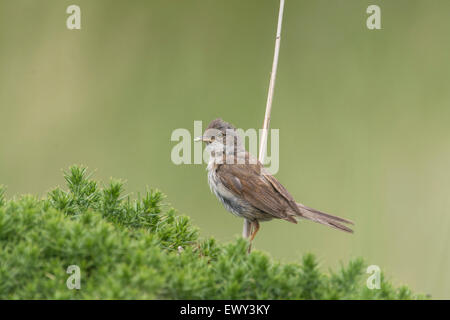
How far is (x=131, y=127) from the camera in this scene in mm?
4051

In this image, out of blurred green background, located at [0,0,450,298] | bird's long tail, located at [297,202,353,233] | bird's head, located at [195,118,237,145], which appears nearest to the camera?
bird's long tail, located at [297,202,353,233]

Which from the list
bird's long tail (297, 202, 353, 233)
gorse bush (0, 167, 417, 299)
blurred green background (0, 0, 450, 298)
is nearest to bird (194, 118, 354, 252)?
bird's long tail (297, 202, 353, 233)

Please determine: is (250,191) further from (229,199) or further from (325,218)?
(325,218)

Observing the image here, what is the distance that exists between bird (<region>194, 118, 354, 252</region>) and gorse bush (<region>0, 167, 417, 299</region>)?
897 millimetres

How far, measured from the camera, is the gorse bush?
1477 mm

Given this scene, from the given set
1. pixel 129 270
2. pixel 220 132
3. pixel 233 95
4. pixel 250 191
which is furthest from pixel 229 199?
pixel 233 95

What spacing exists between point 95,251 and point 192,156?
174 cm

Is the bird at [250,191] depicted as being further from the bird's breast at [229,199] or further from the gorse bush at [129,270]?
the gorse bush at [129,270]

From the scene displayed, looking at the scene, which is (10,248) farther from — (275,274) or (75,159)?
(75,159)

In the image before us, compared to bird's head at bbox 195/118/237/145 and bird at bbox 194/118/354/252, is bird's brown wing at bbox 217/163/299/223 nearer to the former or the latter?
bird at bbox 194/118/354/252

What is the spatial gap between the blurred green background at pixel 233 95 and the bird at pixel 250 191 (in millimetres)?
1055

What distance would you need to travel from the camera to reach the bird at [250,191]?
103 inches

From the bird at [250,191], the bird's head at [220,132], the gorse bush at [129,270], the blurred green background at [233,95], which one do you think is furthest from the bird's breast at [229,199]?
the blurred green background at [233,95]
